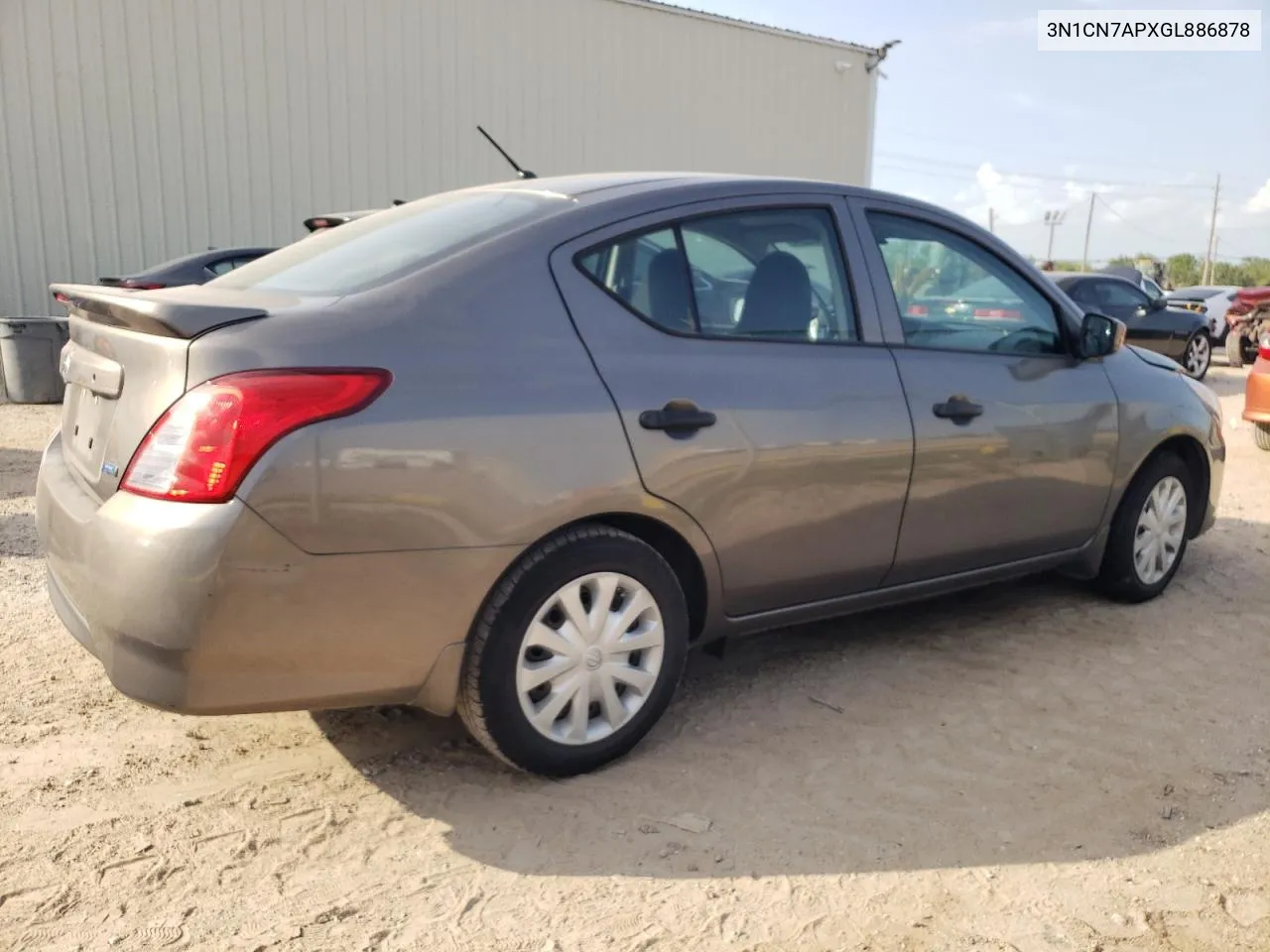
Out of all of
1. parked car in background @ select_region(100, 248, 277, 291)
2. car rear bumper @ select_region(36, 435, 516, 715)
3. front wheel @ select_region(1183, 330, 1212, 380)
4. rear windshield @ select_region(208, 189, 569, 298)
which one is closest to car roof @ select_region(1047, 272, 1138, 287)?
front wheel @ select_region(1183, 330, 1212, 380)

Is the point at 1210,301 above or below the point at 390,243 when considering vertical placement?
below

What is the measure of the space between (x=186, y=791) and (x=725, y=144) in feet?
49.3

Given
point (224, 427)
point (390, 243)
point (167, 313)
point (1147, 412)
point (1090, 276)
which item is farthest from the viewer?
point (1090, 276)

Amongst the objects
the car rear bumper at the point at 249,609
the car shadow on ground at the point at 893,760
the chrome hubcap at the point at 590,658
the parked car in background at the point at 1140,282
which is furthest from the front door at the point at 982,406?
the parked car in background at the point at 1140,282

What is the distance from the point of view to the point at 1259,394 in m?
8.02

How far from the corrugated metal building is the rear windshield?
982 centimetres

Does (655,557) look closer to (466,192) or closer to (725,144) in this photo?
(466,192)

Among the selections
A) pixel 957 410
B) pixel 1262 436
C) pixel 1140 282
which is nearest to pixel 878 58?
pixel 1140 282

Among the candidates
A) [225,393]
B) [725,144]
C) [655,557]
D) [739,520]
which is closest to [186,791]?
[225,393]

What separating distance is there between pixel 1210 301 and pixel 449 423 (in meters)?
20.2

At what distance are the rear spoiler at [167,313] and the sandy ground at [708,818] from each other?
1220 millimetres

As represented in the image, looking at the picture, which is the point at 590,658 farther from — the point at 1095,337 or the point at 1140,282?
the point at 1140,282

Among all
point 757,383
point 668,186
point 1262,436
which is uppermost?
point 668,186

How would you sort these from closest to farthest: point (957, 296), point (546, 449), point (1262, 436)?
point (546, 449), point (957, 296), point (1262, 436)
